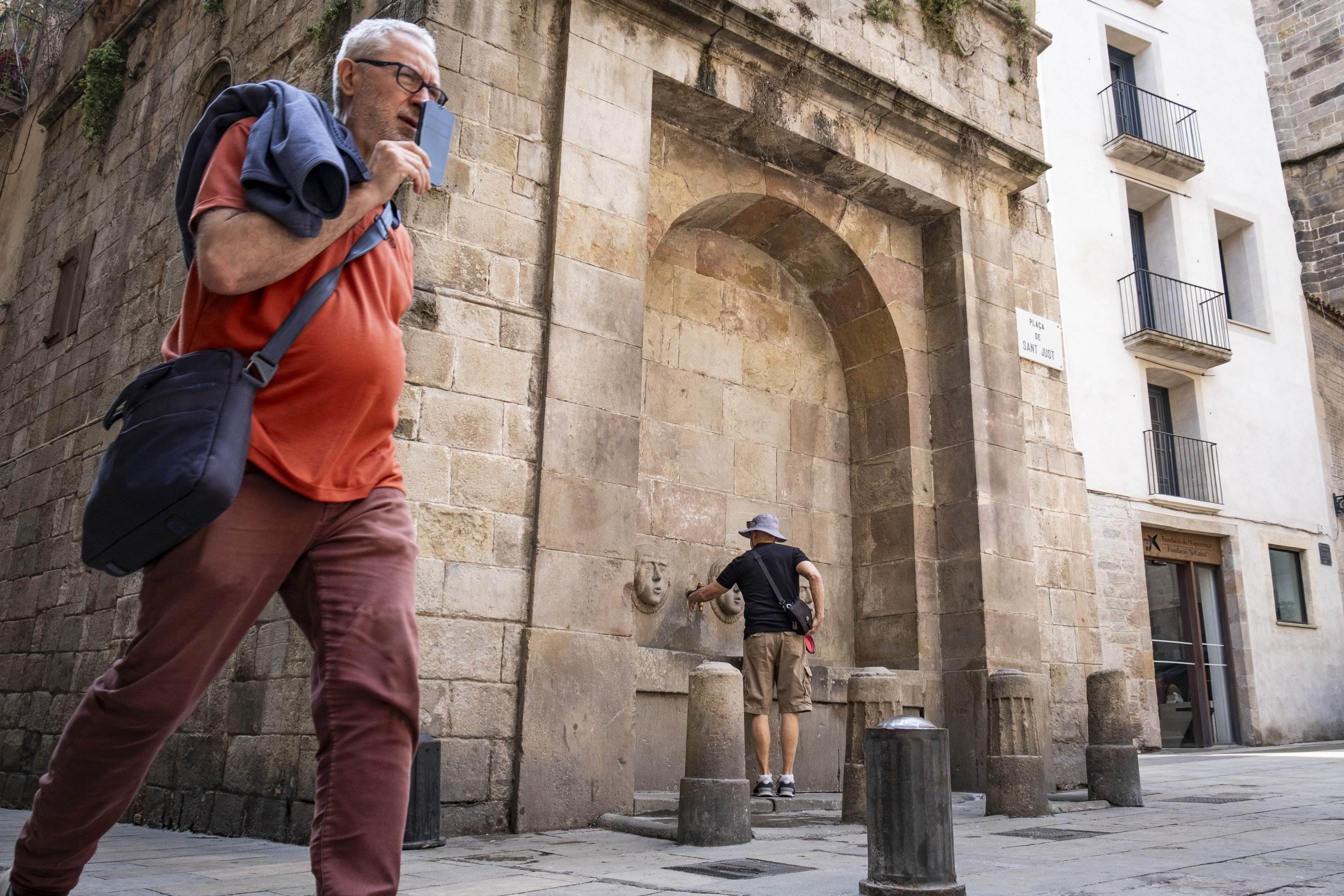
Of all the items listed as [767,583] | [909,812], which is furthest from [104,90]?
[909,812]

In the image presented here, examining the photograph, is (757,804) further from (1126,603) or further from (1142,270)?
(1142,270)

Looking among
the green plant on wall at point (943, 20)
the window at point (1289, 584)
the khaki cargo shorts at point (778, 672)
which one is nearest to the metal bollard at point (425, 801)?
the khaki cargo shorts at point (778, 672)

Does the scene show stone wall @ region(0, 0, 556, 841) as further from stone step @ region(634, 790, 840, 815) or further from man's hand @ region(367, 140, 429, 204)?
man's hand @ region(367, 140, 429, 204)

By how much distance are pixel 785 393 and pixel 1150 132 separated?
11.1 metres

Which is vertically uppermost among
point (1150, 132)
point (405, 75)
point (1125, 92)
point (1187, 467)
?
point (1125, 92)

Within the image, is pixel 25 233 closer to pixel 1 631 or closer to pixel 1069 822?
pixel 1 631

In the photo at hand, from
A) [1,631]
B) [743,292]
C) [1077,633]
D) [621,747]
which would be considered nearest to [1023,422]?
[1077,633]

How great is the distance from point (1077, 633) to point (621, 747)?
5065 millimetres

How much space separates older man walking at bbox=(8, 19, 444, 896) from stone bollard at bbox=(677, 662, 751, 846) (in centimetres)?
332

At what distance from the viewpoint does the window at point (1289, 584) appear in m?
16.9

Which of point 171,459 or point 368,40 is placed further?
point 368,40

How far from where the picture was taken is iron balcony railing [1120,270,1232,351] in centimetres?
1609

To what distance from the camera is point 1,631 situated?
10117mm

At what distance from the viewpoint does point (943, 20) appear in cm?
983
